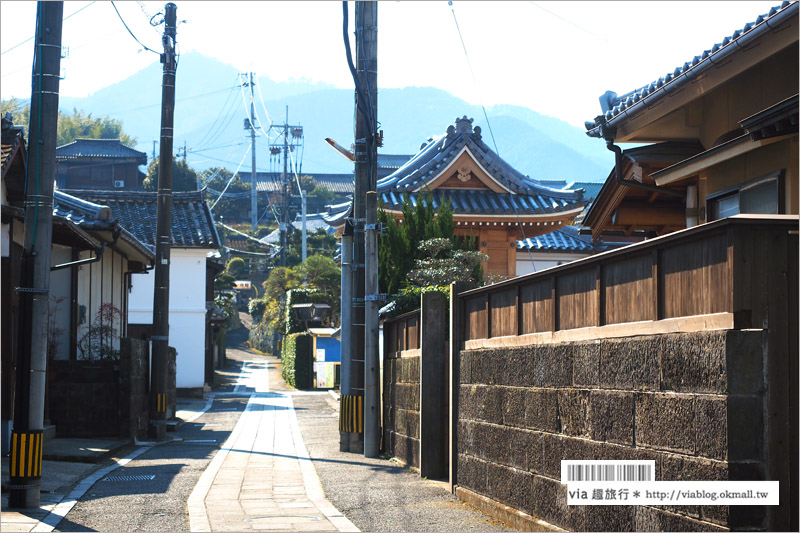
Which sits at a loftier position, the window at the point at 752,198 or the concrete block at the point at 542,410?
the window at the point at 752,198

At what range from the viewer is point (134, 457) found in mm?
15750

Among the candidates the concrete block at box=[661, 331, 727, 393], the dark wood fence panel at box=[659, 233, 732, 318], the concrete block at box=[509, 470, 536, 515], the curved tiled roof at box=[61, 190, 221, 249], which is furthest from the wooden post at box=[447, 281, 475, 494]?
the curved tiled roof at box=[61, 190, 221, 249]

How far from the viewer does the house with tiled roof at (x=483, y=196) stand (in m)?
23.7

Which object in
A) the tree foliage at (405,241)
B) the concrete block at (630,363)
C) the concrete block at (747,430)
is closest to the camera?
the concrete block at (747,430)

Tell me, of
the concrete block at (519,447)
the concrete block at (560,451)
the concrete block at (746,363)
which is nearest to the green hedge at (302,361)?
the concrete block at (519,447)

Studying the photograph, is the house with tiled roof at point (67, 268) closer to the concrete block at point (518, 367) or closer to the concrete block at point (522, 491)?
the concrete block at point (518, 367)

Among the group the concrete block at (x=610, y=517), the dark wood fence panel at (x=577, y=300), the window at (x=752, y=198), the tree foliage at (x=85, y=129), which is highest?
the tree foliage at (x=85, y=129)

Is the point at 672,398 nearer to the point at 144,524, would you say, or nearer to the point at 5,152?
the point at 144,524

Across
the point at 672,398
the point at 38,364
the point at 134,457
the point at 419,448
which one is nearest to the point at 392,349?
the point at 419,448

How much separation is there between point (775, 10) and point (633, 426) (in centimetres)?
429

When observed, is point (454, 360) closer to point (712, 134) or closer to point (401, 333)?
point (401, 333)

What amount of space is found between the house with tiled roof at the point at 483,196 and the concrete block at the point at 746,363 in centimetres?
1795

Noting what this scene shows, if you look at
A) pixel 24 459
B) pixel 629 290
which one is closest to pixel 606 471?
pixel 629 290

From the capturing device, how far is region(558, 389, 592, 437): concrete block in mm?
7469
